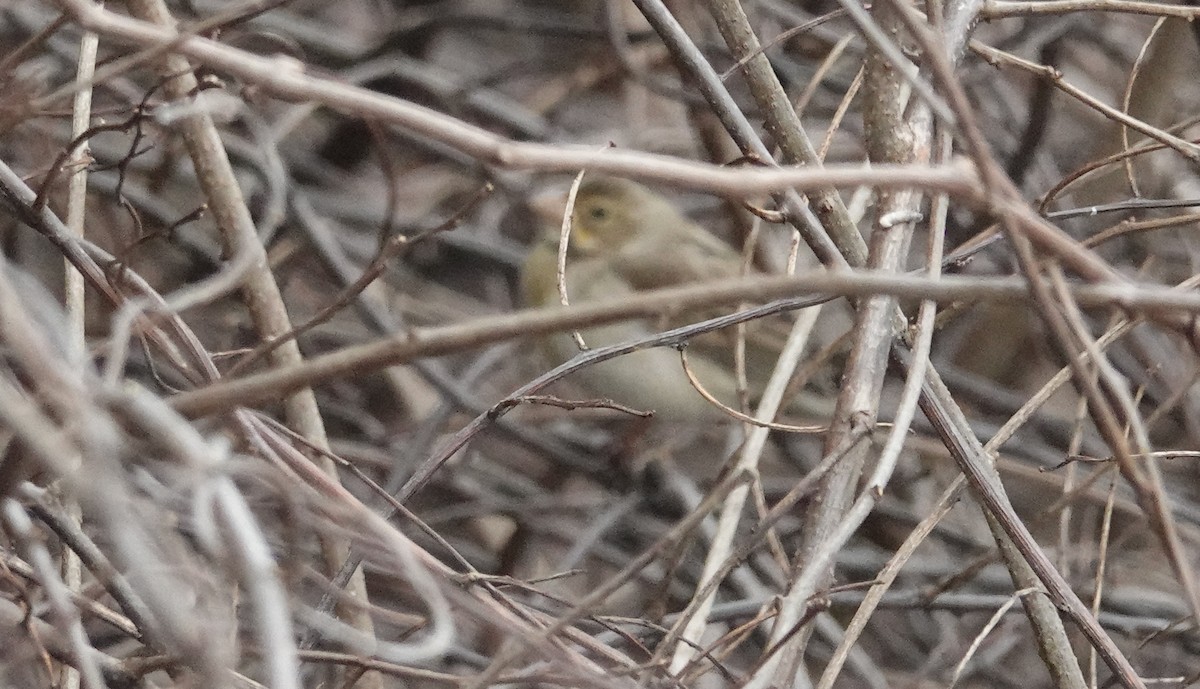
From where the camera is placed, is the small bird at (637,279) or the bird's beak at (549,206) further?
the bird's beak at (549,206)

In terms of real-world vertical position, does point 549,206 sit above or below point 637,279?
Result: above

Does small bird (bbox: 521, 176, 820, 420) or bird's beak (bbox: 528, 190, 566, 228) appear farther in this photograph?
bird's beak (bbox: 528, 190, 566, 228)

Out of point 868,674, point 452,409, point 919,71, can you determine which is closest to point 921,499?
point 868,674

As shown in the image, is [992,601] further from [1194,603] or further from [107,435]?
[107,435]

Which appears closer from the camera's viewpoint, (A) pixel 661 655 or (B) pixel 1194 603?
(B) pixel 1194 603
